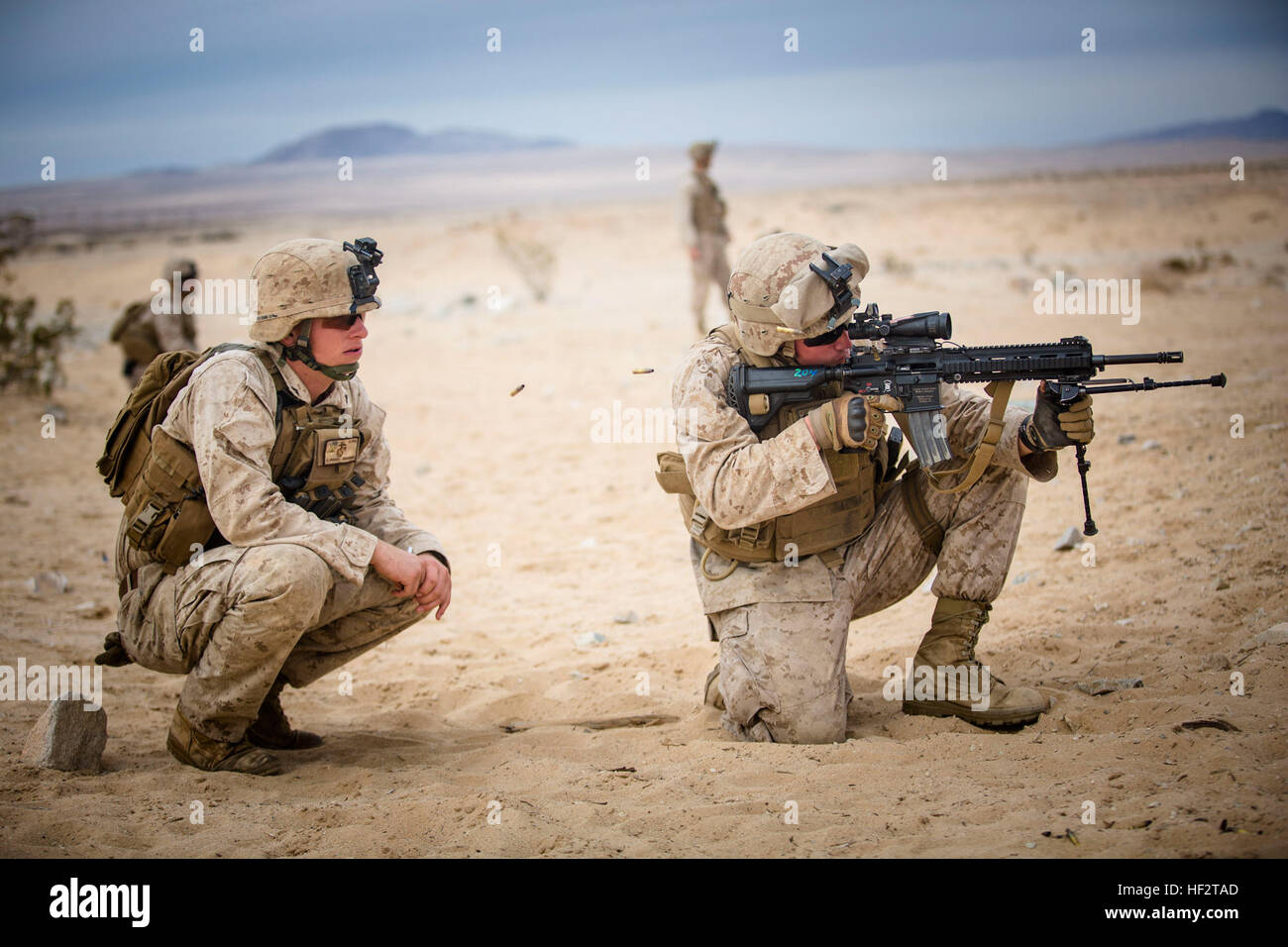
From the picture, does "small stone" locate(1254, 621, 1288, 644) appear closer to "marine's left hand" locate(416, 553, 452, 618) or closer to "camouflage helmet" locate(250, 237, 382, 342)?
"marine's left hand" locate(416, 553, 452, 618)

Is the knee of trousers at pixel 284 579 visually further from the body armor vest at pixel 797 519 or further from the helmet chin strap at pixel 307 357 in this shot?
the body armor vest at pixel 797 519

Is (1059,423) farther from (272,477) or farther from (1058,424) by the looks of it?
(272,477)

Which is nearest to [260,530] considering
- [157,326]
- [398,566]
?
[398,566]

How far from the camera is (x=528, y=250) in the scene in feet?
61.0

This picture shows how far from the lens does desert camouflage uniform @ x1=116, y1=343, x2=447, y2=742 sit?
11.9 ft

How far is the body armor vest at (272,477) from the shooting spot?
12.4 ft

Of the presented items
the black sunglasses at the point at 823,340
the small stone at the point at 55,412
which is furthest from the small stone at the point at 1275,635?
the small stone at the point at 55,412

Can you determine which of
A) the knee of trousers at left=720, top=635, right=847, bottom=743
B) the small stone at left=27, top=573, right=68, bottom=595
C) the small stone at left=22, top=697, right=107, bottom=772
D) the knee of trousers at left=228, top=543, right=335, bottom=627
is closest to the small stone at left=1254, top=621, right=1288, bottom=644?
the knee of trousers at left=720, top=635, right=847, bottom=743

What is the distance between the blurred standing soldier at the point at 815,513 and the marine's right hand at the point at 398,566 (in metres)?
1.00

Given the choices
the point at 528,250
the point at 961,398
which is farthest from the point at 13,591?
the point at 528,250

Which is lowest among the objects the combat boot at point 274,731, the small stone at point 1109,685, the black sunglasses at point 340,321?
the combat boot at point 274,731

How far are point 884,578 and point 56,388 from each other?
34.8 ft

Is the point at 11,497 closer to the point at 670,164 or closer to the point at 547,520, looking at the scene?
the point at 547,520

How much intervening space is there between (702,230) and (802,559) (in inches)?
350
